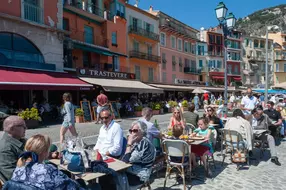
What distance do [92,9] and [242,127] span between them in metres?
19.1

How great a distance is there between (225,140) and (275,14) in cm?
13891

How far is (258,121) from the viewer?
7246 mm

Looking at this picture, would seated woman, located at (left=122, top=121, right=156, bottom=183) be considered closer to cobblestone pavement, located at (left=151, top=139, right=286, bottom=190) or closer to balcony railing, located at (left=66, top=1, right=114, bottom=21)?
cobblestone pavement, located at (left=151, top=139, right=286, bottom=190)

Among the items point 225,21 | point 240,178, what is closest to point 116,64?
point 225,21

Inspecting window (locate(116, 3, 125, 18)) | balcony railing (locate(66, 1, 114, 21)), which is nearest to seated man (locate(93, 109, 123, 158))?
balcony railing (locate(66, 1, 114, 21))

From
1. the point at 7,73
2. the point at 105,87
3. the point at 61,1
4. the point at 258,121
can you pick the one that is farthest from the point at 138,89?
the point at 258,121

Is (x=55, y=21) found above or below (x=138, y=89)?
above

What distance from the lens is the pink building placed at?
3272 cm

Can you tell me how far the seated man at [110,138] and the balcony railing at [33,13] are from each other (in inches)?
536

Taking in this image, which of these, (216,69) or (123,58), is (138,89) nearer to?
(123,58)

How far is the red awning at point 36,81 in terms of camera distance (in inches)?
451

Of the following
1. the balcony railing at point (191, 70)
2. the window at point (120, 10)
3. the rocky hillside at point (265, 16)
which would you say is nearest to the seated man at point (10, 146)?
the window at point (120, 10)

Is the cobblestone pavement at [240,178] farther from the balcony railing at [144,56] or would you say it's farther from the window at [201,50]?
the window at [201,50]

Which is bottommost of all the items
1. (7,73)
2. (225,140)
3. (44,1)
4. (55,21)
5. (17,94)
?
(225,140)
